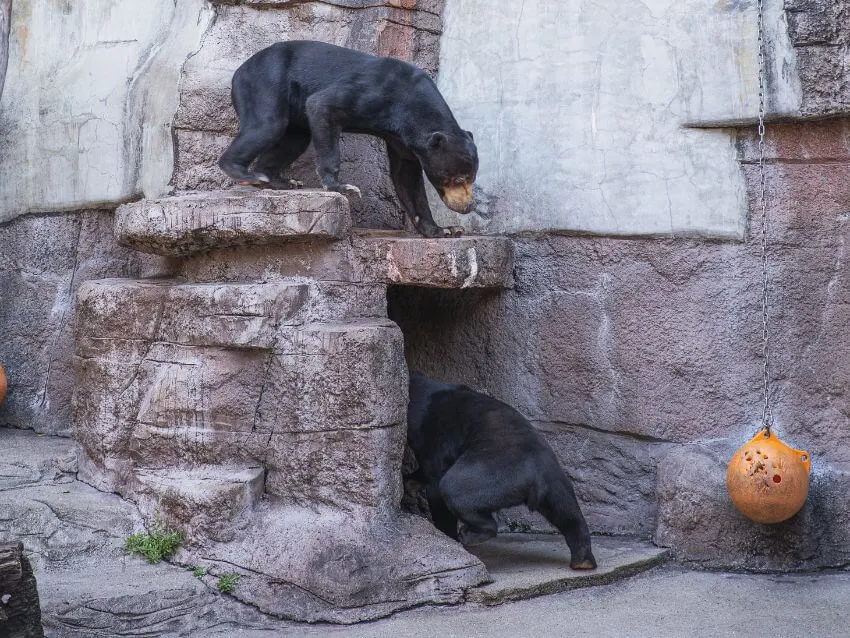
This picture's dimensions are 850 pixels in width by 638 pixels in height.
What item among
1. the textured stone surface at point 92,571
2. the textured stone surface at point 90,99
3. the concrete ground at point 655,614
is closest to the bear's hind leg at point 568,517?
the concrete ground at point 655,614

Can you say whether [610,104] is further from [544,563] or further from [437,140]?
[544,563]

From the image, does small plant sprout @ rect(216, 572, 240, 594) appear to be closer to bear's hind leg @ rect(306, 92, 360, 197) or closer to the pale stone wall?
bear's hind leg @ rect(306, 92, 360, 197)

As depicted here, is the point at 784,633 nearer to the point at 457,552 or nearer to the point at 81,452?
the point at 457,552

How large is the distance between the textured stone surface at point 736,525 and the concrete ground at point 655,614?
0.49 ft

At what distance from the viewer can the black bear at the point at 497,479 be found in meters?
4.64

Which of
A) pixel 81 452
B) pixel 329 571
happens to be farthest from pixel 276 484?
pixel 81 452

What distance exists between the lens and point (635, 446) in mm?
5293

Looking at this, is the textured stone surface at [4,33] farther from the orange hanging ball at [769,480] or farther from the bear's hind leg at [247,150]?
the orange hanging ball at [769,480]

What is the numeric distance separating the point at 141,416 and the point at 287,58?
71.3 inches

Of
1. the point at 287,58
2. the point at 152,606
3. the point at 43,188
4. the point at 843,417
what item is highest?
the point at 287,58

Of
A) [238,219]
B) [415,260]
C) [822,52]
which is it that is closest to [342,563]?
[415,260]

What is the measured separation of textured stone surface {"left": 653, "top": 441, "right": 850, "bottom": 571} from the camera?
4.80 m

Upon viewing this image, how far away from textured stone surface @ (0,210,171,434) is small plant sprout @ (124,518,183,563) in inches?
67.8

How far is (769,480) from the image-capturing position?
4.40 meters
